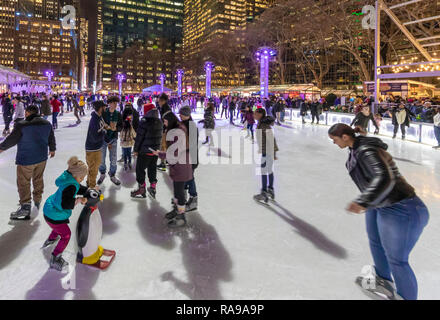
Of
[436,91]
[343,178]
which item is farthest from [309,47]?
[343,178]

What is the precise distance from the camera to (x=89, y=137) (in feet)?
15.7

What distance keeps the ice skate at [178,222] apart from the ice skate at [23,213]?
171 centimetres

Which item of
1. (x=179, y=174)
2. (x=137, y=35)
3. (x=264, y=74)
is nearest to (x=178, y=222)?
(x=179, y=174)

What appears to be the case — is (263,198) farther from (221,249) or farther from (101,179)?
(101,179)

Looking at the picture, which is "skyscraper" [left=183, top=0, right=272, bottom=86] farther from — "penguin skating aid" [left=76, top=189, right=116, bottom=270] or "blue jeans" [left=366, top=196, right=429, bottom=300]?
"blue jeans" [left=366, top=196, right=429, bottom=300]

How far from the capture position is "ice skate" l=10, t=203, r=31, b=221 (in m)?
3.86

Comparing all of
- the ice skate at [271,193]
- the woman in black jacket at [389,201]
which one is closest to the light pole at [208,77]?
the ice skate at [271,193]

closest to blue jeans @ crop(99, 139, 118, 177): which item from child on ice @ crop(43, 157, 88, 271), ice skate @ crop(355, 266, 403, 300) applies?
child on ice @ crop(43, 157, 88, 271)

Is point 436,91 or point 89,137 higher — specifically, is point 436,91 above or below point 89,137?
above

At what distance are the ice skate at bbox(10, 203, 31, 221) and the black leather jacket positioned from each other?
12.0 ft

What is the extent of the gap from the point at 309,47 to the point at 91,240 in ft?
116

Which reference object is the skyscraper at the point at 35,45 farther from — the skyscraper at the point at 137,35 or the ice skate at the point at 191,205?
the ice skate at the point at 191,205

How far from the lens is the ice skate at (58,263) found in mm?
2740
